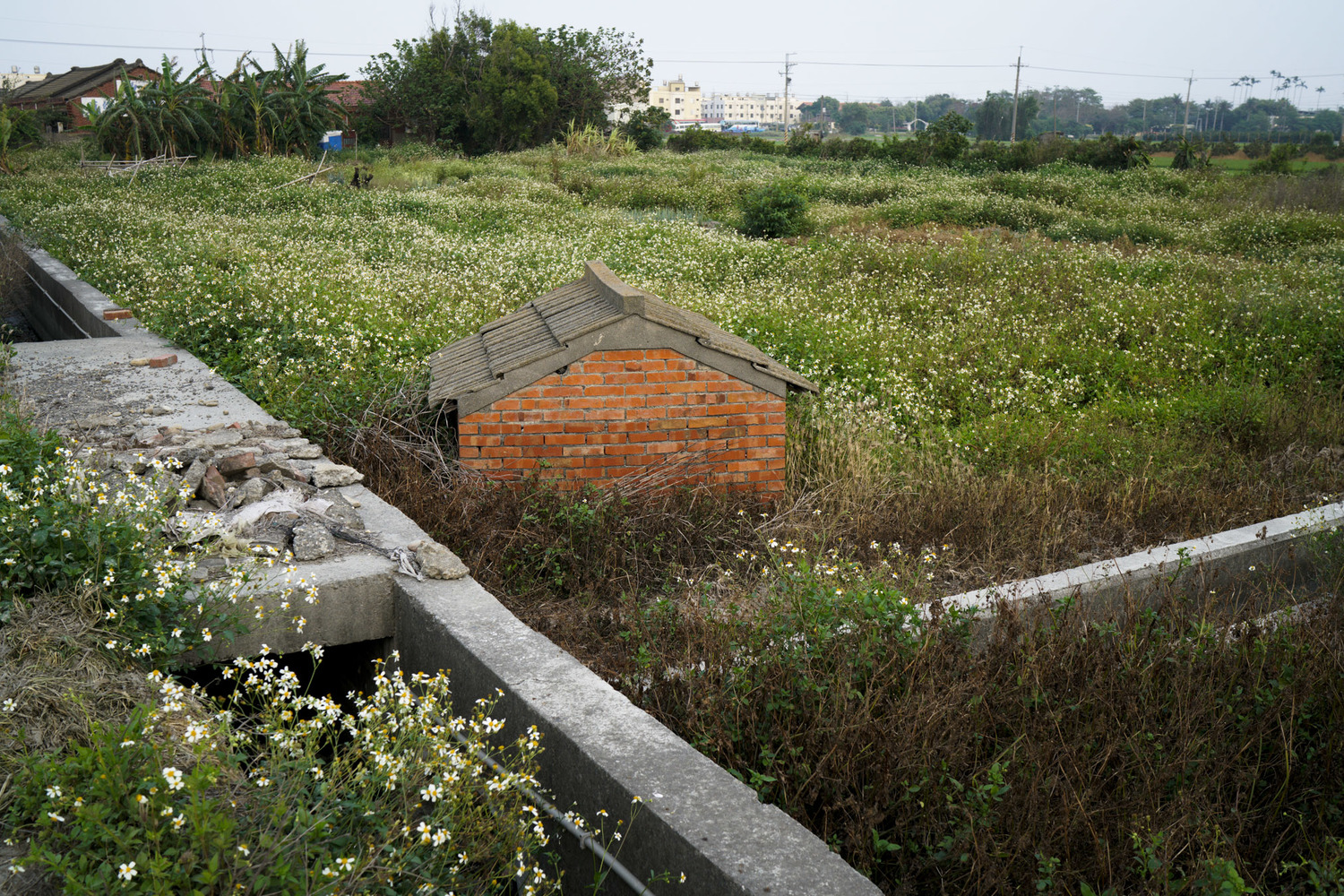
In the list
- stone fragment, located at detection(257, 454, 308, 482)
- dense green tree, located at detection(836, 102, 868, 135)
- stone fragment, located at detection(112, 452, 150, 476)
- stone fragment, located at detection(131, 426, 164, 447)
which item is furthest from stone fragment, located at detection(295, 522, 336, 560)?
dense green tree, located at detection(836, 102, 868, 135)

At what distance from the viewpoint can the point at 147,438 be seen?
204 inches

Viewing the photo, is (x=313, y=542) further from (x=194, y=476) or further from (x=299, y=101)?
(x=299, y=101)

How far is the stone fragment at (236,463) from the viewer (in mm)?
4645

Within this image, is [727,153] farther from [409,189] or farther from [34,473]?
[34,473]

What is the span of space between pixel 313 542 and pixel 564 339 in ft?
6.10

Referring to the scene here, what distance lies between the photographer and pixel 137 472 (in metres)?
4.66

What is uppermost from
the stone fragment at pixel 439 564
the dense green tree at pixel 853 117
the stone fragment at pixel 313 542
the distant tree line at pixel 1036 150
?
the dense green tree at pixel 853 117

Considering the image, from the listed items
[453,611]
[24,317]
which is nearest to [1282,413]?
[453,611]

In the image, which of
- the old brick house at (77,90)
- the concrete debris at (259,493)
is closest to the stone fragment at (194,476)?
the concrete debris at (259,493)

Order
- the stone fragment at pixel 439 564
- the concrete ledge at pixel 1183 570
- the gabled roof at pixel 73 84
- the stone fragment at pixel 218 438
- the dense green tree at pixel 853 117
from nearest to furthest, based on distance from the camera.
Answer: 1. the stone fragment at pixel 439 564
2. the concrete ledge at pixel 1183 570
3. the stone fragment at pixel 218 438
4. the gabled roof at pixel 73 84
5. the dense green tree at pixel 853 117

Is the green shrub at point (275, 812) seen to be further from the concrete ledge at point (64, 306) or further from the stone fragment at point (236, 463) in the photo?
the concrete ledge at point (64, 306)

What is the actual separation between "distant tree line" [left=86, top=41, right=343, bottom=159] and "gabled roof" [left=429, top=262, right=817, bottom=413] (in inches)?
894

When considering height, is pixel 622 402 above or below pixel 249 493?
above

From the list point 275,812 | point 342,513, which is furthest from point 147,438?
point 275,812
